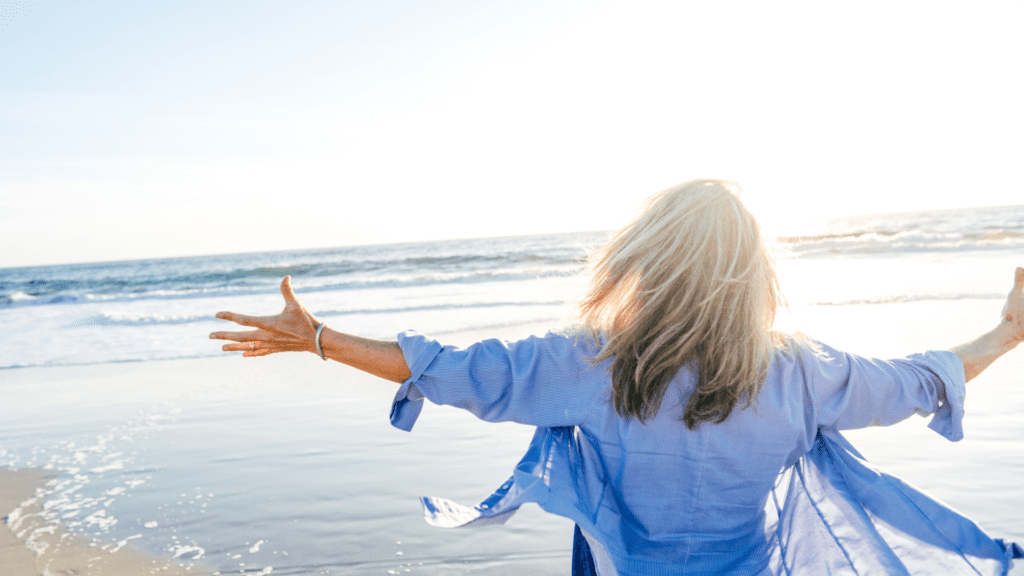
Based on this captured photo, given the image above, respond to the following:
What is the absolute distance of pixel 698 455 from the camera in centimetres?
150

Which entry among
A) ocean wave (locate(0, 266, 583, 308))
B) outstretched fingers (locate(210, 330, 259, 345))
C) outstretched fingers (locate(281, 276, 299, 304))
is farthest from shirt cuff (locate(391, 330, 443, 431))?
ocean wave (locate(0, 266, 583, 308))

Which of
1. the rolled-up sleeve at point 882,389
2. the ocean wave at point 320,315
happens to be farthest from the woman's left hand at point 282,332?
the ocean wave at point 320,315

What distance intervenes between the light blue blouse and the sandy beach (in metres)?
1.39

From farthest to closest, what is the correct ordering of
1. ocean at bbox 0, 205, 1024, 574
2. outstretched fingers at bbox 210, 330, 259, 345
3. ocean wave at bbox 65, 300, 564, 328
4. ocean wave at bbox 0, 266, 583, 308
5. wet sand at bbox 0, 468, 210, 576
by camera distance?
ocean wave at bbox 0, 266, 583, 308 → ocean wave at bbox 65, 300, 564, 328 → ocean at bbox 0, 205, 1024, 574 → wet sand at bbox 0, 468, 210, 576 → outstretched fingers at bbox 210, 330, 259, 345

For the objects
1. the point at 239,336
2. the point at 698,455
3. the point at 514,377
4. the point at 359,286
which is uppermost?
the point at 239,336

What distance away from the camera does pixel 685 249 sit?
146cm

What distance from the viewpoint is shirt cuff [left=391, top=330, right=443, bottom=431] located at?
5.07 ft

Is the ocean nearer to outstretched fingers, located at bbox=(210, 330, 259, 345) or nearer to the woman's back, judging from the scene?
the woman's back

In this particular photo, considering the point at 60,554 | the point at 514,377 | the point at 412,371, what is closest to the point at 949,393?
the point at 514,377

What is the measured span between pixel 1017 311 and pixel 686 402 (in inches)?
46.7

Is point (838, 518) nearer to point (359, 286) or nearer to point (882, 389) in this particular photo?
point (882, 389)

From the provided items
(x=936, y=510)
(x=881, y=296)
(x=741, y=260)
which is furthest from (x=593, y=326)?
(x=881, y=296)

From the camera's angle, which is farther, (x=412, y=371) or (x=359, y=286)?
(x=359, y=286)

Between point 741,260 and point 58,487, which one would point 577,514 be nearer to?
point 741,260
